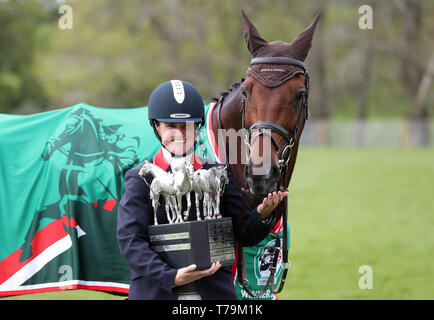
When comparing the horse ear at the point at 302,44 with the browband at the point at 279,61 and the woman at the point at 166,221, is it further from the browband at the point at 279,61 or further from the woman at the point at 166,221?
the woman at the point at 166,221

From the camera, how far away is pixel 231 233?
2.26 meters

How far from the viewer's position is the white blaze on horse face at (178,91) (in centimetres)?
232

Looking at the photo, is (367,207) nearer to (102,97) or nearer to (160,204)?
(160,204)

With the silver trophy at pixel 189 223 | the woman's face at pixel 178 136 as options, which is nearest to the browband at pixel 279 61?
the woman's face at pixel 178 136

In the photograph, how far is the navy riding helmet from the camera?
2.31 metres

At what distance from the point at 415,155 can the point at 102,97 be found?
1729 cm

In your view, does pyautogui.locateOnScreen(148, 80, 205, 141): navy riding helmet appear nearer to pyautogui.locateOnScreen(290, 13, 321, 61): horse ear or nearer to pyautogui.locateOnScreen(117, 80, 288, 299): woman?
pyautogui.locateOnScreen(117, 80, 288, 299): woman

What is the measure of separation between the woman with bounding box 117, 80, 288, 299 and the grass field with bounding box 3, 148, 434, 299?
11.4 ft

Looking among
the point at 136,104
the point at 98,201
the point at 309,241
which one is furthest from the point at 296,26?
the point at 98,201

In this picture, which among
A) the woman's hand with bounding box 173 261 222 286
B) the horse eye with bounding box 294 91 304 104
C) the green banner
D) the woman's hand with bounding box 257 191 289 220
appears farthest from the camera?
the green banner

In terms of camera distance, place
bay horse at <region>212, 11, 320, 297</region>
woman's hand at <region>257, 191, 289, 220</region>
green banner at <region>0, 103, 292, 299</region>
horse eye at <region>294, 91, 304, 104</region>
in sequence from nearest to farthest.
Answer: woman's hand at <region>257, 191, 289, 220</region> → bay horse at <region>212, 11, 320, 297</region> → horse eye at <region>294, 91, 304, 104</region> → green banner at <region>0, 103, 292, 299</region>

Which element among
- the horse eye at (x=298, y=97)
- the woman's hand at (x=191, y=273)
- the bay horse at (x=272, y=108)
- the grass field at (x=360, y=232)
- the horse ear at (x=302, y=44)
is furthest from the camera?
the grass field at (x=360, y=232)

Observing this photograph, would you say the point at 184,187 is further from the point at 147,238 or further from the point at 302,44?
the point at 302,44

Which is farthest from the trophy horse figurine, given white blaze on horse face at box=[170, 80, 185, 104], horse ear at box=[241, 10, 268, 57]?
horse ear at box=[241, 10, 268, 57]
